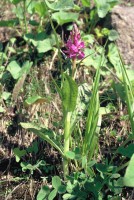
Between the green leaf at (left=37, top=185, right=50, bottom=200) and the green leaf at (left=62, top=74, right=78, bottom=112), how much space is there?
397mm

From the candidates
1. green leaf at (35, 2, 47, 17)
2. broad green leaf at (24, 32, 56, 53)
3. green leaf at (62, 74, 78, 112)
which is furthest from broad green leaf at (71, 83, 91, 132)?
green leaf at (35, 2, 47, 17)

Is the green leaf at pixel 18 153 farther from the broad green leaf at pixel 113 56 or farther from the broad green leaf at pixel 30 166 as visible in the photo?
the broad green leaf at pixel 113 56

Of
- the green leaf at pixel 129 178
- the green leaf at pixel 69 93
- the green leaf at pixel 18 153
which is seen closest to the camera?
the green leaf at pixel 129 178

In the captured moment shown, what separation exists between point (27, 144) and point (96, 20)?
3.80 ft

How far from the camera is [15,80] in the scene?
2496 mm

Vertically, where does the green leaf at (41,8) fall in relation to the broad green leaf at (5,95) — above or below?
above

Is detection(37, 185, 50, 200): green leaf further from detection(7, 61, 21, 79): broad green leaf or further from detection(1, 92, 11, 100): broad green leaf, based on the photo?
detection(7, 61, 21, 79): broad green leaf

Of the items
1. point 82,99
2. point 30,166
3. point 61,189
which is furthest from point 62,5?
point 61,189

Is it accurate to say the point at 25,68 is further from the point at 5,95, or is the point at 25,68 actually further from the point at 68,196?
the point at 68,196

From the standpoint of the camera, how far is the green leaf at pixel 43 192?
5.90 feet

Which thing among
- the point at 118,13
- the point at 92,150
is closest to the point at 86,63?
the point at 118,13

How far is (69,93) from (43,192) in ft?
1.65

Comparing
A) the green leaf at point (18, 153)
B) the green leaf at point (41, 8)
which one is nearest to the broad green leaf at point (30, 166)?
the green leaf at point (18, 153)

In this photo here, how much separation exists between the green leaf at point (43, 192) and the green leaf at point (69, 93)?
15.6 inches
